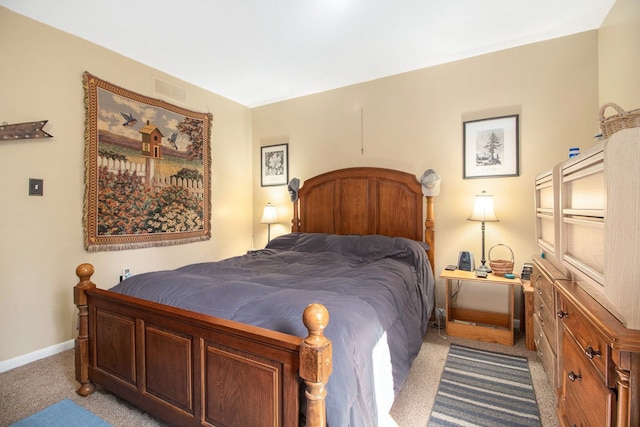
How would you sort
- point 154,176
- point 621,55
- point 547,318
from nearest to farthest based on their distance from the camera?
point 547,318, point 621,55, point 154,176

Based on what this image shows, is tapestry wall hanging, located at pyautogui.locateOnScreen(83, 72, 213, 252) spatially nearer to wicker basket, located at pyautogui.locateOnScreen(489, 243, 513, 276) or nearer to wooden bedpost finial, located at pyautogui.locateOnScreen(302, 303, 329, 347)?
wooden bedpost finial, located at pyautogui.locateOnScreen(302, 303, 329, 347)

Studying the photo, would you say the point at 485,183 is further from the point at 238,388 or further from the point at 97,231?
the point at 97,231

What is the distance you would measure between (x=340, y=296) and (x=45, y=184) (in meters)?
2.64

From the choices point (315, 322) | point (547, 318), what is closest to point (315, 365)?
point (315, 322)

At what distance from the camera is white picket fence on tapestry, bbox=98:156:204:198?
9.53ft

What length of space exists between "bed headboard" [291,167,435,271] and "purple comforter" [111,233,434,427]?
0.40m

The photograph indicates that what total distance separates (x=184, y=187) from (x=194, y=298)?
2288 millimetres

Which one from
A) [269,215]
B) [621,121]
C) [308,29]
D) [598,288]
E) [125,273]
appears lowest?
[125,273]

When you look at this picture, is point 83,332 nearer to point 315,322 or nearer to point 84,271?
point 84,271

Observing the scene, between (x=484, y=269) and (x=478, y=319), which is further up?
(x=484, y=269)

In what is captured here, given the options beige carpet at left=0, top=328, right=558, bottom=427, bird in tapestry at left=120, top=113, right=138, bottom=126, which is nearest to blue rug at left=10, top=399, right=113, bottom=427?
beige carpet at left=0, top=328, right=558, bottom=427

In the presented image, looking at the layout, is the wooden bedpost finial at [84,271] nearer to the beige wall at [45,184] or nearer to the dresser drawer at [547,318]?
the beige wall at [45,184]

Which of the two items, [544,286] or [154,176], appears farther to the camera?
[154,176]

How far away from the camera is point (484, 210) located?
287 centimetres
